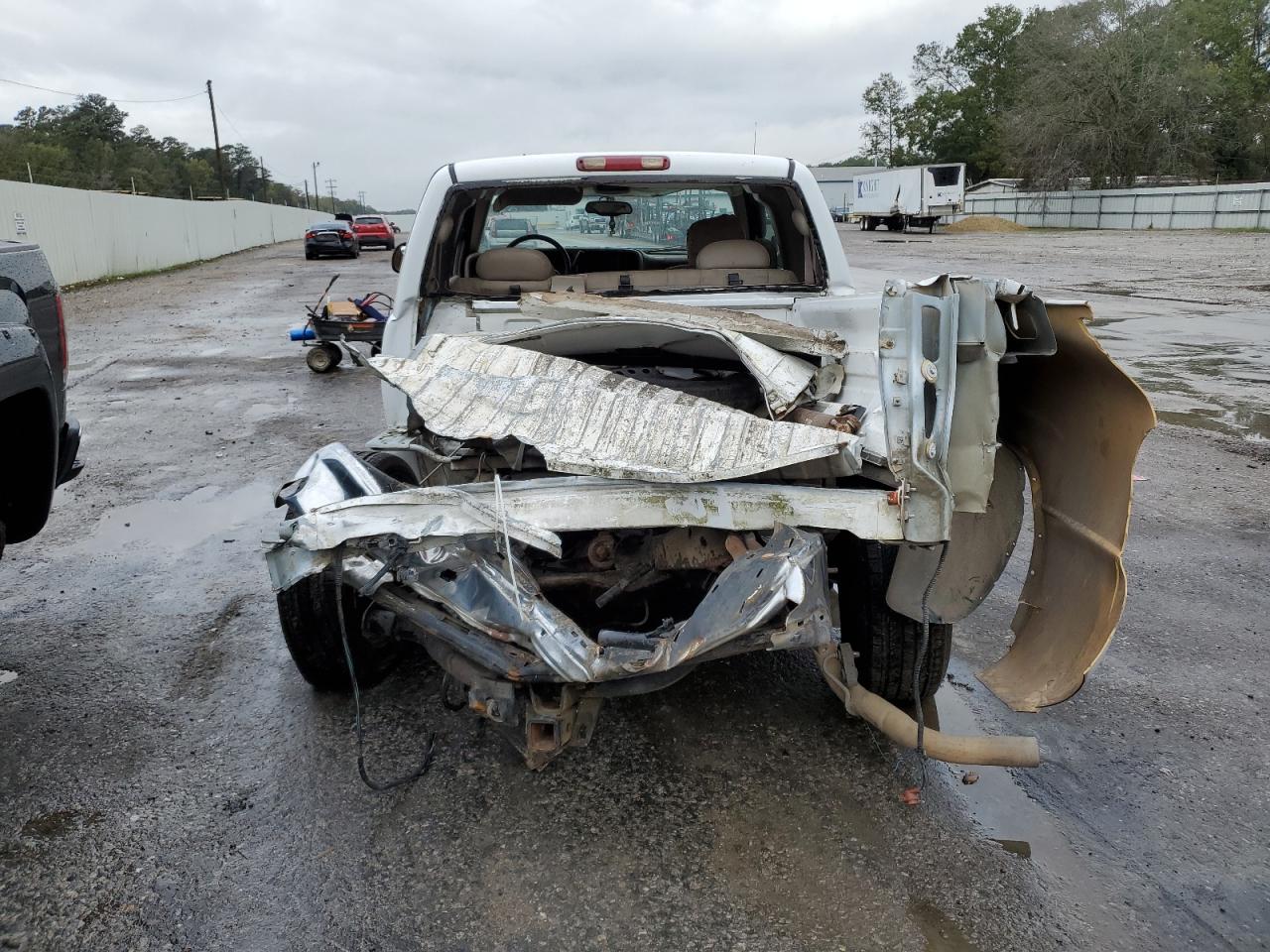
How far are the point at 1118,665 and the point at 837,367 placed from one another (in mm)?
1769

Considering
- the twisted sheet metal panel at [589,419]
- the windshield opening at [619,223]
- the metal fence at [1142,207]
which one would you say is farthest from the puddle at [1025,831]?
the metal fence at [1142,207]

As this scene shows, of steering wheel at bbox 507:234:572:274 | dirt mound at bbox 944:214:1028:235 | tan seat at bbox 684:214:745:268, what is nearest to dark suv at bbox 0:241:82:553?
steering wheel at bbox 507:234:572:274

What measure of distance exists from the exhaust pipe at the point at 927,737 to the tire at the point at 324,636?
154 centimetres

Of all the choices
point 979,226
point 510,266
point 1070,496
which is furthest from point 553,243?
point 979,226

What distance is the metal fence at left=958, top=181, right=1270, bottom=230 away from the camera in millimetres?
39406

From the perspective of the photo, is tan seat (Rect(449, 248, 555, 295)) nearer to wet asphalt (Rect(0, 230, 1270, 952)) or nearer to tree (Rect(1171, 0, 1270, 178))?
wet asphalt (Rect(0, 230, 1270, 952))

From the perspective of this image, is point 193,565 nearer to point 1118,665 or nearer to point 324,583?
point 324,583

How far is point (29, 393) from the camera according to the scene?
11.3 ft

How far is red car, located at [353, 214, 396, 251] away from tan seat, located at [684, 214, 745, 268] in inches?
1493

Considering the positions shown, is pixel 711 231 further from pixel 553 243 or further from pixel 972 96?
pixel 972 96

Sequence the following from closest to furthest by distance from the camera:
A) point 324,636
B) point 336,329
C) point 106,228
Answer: point 324,636 < point 336,329 < point 106,228

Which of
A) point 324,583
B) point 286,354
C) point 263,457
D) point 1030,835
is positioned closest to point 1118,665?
point 1030,835

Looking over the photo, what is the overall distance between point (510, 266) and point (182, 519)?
9.01ft

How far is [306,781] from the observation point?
3.13m
